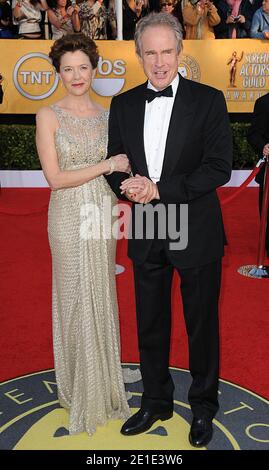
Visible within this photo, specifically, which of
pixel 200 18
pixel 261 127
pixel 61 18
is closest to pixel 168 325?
pixel 261 127

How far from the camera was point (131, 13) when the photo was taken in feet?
33.7

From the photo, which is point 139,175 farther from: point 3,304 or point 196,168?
point 3,304

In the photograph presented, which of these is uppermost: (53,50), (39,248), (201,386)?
(53,50)

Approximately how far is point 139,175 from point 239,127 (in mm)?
8097

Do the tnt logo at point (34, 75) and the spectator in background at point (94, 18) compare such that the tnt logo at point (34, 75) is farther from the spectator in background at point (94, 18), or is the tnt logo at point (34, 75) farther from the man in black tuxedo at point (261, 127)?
the man in black tuxedo at point (261, 127)

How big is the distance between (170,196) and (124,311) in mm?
2112

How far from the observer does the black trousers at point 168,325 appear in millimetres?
2418

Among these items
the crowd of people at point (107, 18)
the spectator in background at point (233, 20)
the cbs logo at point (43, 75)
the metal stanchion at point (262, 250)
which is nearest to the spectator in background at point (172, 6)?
the crowd of people at point (107, 18)

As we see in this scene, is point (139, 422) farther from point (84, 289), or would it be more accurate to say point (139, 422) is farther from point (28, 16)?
point (28, 16)

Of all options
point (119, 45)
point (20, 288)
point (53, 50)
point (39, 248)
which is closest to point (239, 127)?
point (119, 45)

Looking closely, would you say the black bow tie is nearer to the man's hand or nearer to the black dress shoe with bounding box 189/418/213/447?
the man's hand

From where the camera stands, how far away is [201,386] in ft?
8.36

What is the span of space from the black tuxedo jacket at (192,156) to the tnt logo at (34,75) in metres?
7.80

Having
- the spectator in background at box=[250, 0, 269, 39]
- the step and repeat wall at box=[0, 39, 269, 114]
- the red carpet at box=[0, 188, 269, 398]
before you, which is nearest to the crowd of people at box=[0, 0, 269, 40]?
the spectator in background at box=[250, 0, 269, 39]
